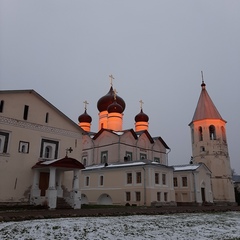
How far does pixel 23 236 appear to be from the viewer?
7926 millimetres

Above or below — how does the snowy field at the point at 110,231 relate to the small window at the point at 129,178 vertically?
below

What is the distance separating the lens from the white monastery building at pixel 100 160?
64.8ft

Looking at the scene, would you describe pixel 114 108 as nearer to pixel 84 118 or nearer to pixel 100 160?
pixel 100 160

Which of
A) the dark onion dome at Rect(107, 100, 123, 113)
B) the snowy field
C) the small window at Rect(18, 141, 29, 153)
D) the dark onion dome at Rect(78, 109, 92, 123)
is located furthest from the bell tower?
the snowy field

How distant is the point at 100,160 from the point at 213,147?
15.5 metres

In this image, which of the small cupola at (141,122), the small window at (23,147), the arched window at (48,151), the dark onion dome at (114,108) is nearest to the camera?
the small window at (23,147)

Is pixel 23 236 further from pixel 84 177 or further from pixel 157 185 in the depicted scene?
pixel 84 177

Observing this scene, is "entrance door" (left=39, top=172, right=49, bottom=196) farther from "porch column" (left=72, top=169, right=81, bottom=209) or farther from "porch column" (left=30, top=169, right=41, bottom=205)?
"porch column" (left=72, top=169, right=81, bottom=209)

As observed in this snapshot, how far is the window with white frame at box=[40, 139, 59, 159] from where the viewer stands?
21489 mm

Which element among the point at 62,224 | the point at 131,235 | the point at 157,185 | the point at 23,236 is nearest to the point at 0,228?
the point at 23,236

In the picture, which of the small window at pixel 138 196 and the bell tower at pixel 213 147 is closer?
the small window at pixel 138 196

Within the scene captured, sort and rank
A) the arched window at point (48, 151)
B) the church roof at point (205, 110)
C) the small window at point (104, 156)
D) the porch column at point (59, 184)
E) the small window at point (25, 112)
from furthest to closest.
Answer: the church roof at point (205, 110), the small window at point (104, 156), the arched window at point (48, 151), the porch column at point (59, 184), the small window at point (25, 112)

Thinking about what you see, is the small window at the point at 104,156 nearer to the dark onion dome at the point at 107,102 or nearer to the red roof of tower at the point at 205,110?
the dark onion dome at the point at 107,102

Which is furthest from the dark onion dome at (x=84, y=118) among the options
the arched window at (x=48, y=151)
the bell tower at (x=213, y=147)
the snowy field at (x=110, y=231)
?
the snowy field at (x=110, y=231)
